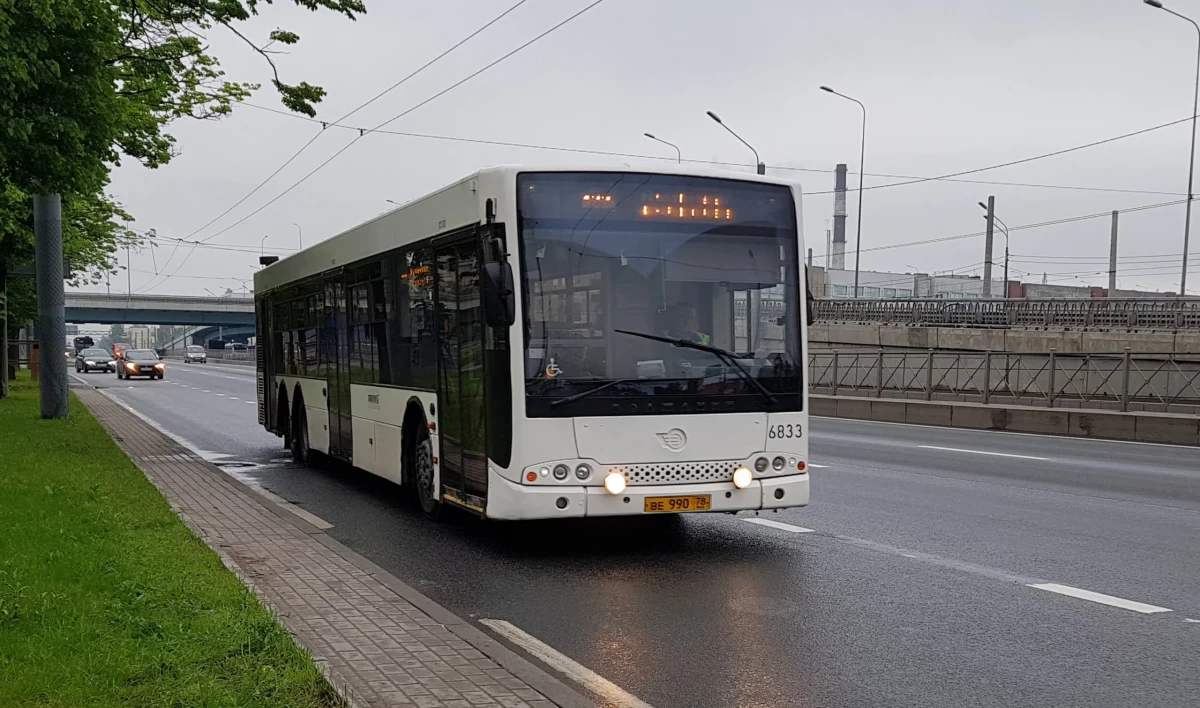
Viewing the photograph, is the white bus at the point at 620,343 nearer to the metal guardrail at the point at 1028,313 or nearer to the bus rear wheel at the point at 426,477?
the bus rear wheel at the point at 426,477

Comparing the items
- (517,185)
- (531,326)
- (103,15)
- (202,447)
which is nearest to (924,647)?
(531,326)

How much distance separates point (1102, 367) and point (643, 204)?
1600cm

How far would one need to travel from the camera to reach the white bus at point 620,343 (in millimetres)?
8625

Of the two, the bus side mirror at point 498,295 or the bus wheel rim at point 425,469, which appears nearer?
the bus side mirror at point 498,295

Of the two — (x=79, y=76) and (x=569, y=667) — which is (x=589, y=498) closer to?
(x=569, y=667)

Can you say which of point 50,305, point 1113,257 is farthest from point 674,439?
point 1113,257

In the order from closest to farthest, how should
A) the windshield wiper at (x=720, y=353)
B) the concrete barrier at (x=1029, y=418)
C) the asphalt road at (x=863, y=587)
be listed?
the asphalt road at (x=863, y=587), the windshield wiper at (x=720, y=353), the concrete barrier at (x=1029, y=418)

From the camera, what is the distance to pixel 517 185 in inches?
345

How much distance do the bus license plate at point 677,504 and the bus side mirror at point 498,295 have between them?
1643 mm

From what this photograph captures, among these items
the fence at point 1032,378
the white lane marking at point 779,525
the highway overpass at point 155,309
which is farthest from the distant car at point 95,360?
the white lane marking at point 779,525

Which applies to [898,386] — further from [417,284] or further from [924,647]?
[924,647]

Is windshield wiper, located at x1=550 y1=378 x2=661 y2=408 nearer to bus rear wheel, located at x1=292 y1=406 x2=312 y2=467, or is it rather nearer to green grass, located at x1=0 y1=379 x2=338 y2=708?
green grass, located at x1=0 y1=379 x2=338 y2=708

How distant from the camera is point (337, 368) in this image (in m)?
13.8

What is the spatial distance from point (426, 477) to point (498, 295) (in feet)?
9.30
